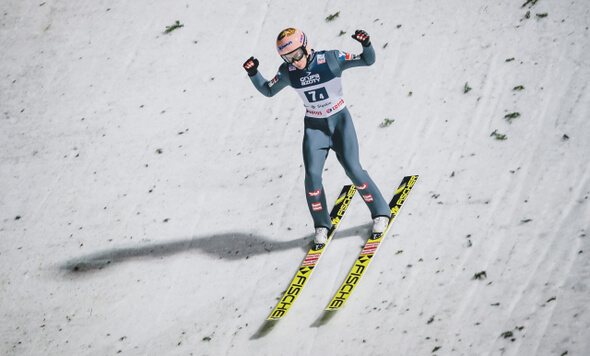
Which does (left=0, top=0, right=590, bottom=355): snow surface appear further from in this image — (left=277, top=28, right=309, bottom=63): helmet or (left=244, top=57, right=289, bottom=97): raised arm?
(left=277, top=28, right=309, bottom=63): helmet

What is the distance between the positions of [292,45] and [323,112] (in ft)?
2.89

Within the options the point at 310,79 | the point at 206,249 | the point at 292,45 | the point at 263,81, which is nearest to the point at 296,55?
the point at 292,45

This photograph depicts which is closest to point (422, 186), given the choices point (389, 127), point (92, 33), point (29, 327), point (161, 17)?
point (389, 127)

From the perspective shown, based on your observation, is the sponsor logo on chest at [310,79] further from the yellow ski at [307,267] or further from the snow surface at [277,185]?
the snow surface at [277,185]

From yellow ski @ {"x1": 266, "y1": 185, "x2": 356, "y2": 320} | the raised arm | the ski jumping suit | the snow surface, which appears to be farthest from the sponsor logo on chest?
the snow surface

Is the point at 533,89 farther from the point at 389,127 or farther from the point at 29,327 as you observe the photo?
the point at 29,327

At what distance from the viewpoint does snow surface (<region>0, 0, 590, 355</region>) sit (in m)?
6.38

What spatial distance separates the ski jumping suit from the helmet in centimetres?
17

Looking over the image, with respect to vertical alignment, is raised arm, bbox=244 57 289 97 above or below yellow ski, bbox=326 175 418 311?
above

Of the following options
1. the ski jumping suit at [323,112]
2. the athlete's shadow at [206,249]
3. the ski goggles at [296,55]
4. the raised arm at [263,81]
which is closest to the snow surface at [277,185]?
the athlete's shadow at [206,249]

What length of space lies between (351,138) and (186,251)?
9.55 feet

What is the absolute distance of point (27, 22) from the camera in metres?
13.1

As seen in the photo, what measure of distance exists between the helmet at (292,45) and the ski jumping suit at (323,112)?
172mm

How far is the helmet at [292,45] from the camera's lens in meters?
6.09
